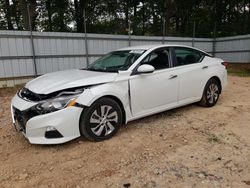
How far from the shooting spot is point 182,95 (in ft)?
14.6

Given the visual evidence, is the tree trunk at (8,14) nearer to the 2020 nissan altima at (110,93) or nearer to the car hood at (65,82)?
the 2020 nissan altima at (110,93)

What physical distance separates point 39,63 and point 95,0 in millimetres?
9739

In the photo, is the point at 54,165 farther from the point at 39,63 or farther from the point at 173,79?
the point at 39,63

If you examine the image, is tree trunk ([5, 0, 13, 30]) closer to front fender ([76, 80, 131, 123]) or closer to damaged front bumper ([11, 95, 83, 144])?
damaged front bumper ([11, 95, 83, 144])

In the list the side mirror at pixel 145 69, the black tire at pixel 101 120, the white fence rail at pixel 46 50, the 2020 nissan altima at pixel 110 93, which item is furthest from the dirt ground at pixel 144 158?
the white fence rail at pixel 46 50

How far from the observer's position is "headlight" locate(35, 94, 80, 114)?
118 inches

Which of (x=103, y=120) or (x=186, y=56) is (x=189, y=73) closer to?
(x=186, y=56)

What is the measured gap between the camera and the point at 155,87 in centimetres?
392

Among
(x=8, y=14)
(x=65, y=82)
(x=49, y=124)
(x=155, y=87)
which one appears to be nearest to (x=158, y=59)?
(x=155, y=87)

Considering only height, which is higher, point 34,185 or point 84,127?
point 84,127

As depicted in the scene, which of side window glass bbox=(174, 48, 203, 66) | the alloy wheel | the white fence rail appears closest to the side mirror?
the alloy wheel

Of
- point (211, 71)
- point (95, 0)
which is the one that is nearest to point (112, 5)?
point (95, 0)

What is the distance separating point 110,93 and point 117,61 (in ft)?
3.32

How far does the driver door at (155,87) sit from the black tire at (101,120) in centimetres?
38
